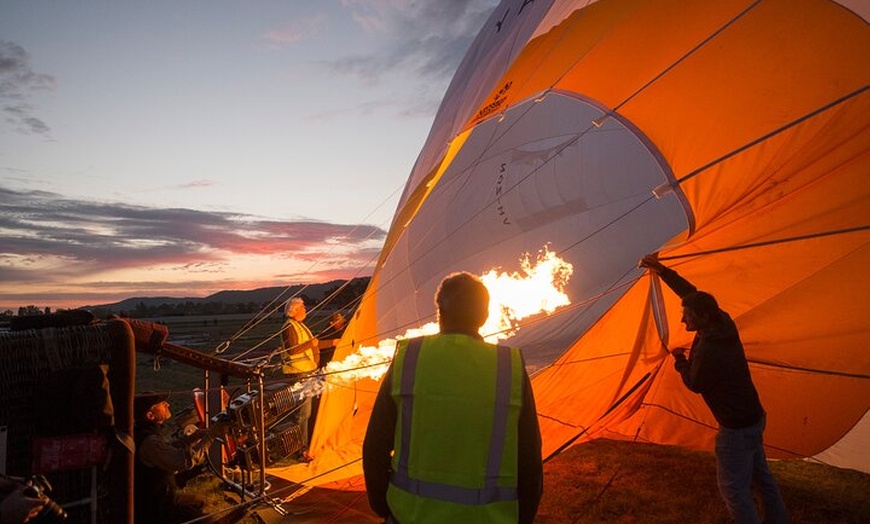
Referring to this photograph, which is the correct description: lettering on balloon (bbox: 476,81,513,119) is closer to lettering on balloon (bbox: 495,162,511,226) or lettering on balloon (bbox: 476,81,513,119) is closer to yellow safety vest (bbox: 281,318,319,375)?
lettering on balloon (bbox: 495,162,511,226)

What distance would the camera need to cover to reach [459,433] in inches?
61.3

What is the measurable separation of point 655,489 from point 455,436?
3.13 meters

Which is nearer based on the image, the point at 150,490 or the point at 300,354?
the point at 150,490

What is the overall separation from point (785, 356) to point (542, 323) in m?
1.68

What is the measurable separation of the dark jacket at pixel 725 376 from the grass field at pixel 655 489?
96 centimetres

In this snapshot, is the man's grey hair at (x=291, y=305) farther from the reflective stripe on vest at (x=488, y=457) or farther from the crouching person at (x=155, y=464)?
the reflective stripe on vest at (x=488, y=457)

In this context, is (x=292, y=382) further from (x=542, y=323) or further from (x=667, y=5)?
(x=667, y=5)

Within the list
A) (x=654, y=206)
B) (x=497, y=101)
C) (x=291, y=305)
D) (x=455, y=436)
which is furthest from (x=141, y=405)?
(x=654, y=206)

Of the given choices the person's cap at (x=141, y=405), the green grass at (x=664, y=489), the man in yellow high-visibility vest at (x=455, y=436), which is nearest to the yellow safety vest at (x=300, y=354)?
the green grass at (x=664, y=489)

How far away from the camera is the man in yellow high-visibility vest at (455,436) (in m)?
1.55

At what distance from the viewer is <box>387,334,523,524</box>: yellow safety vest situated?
5.08 feet

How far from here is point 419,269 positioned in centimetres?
550

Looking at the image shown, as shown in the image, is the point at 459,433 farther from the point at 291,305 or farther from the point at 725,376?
the point at 291,305

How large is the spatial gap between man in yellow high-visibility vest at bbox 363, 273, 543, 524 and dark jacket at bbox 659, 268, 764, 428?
5.57ft
